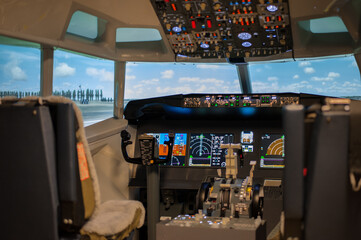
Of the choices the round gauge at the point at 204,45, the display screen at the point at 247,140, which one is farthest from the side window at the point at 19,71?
the display screen at the point at 247,140

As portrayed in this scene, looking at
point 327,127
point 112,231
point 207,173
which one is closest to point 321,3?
point 207,173

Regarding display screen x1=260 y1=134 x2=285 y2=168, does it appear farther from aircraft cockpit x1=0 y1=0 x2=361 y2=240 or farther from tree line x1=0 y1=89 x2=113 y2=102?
tree line x1=0 y1=89 x2=113 y2=102

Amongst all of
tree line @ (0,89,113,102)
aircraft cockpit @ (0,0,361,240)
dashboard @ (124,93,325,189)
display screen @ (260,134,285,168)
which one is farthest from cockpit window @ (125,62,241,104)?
display screen @ (260,134,285,168)

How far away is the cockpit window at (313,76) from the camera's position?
399 centimetres

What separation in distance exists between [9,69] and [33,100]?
1.36m

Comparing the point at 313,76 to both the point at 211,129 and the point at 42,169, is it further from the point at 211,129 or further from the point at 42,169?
the point at 42,169

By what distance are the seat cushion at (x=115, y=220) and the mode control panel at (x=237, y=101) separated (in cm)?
165

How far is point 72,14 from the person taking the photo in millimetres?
3131

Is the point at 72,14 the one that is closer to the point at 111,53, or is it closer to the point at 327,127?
the point at 111,53

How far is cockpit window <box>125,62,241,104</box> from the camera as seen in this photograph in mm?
4406

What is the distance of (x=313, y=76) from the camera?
14.0 ft

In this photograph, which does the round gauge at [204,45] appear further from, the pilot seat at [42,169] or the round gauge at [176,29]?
the pilot seat at [42,169]

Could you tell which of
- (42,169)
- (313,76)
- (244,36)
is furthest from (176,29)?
(42,169)

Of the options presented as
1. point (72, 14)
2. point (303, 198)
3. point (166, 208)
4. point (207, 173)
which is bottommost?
point (166, 208)
